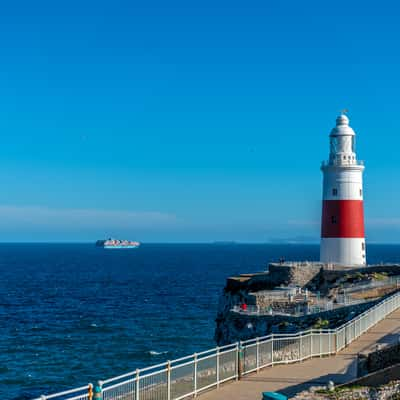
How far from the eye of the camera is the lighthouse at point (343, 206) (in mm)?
45531

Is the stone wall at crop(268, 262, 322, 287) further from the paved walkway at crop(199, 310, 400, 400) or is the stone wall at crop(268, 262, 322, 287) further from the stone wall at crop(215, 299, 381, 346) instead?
the paved walkway at crop(199, 310, 400, 400)

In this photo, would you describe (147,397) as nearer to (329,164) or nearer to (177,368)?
(177,368)

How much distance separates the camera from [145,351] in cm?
3894

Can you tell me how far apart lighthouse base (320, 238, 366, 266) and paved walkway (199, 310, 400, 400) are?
23.9m

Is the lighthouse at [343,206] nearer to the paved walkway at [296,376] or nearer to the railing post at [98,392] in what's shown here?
the paved walkway at [296,376]

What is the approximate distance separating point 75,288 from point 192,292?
695 inches

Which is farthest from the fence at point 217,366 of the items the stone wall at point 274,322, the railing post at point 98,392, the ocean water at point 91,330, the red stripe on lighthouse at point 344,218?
the red stripe on lighthouse at point 344,218

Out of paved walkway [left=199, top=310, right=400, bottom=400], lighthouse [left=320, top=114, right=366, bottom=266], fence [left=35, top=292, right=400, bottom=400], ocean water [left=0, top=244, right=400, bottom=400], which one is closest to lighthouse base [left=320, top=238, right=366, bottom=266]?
lighthouse [left=320, top=114, right=366, bottom=266]

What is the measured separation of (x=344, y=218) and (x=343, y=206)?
0.93 meters

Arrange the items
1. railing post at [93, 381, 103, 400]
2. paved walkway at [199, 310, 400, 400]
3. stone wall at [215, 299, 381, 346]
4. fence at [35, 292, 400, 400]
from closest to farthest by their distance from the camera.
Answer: railing post at [93, 381, 103, 400]
fence at [35, 292, 400, 400]
paved walkway at [199, 310, 400, 400]
stone wall at [215, 299, 381, 346]

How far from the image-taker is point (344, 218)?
45.6 meters

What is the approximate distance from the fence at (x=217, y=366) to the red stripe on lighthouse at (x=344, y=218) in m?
21.8

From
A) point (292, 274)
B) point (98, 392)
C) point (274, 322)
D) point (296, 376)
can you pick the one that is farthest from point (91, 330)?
point (98, 392)

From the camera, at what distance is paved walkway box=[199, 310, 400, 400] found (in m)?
14.8
